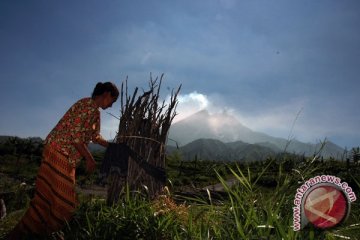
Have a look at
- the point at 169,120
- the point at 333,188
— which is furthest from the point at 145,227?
the point at 333,188

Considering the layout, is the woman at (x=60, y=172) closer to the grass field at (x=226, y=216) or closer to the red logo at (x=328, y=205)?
the grass field at (x=226, y=216)

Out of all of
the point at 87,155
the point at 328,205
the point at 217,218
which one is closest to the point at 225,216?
the point at 217,218

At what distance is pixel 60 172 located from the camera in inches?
173

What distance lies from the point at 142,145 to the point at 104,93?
109 centimetres

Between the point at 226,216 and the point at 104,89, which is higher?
the point at 104,89

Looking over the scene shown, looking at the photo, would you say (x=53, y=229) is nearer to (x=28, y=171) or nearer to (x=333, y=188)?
(x=333, y=188)

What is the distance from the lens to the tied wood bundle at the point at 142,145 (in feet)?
16.7

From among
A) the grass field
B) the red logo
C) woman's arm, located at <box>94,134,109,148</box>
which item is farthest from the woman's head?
the red logo

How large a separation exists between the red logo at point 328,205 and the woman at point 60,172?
311 cm

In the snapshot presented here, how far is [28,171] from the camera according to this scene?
16.9m

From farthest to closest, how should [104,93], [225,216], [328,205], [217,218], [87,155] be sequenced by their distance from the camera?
[104,93], [87,155], [217,218], [225,216], [328,205]

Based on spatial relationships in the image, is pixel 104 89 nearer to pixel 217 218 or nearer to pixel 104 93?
pixel 104 93

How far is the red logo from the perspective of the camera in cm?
161

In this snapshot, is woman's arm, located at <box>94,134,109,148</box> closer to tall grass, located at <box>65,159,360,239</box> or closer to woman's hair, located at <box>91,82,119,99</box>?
woman's hair, located at <box>91,82,119,99</box>
